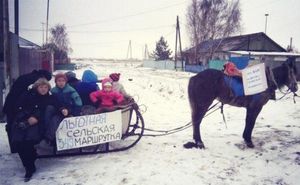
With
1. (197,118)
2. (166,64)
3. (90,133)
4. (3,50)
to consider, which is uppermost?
(3,50)

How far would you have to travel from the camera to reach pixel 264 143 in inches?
243

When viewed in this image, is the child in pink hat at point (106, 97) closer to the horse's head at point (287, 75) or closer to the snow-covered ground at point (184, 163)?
the snow-covered ground at point (184, 163)

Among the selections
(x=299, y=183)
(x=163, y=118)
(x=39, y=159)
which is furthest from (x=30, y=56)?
(x=299, y=183)

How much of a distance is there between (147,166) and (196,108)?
1.82 meters

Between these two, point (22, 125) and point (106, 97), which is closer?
point (22, 125)

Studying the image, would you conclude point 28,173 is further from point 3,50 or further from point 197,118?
point 3,50

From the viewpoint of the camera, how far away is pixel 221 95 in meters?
6.22

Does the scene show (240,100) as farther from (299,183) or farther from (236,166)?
(299,183)

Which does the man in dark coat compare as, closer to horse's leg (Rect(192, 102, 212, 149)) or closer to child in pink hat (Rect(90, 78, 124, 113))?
child in pink hat (Rect(90, 78, 124, 113))

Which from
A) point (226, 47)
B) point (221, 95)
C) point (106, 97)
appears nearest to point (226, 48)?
point (226, 47)

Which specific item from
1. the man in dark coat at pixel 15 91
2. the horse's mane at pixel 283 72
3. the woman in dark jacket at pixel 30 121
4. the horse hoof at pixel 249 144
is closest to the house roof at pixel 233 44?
the horse's mane at pixel 283 72

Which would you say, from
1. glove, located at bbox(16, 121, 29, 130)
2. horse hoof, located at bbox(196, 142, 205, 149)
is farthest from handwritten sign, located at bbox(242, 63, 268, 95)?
glove, located at bbox(16, 121, 29, 130)

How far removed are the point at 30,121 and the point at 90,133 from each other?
1068 mm

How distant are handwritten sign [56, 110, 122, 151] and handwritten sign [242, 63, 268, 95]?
2.56 m
